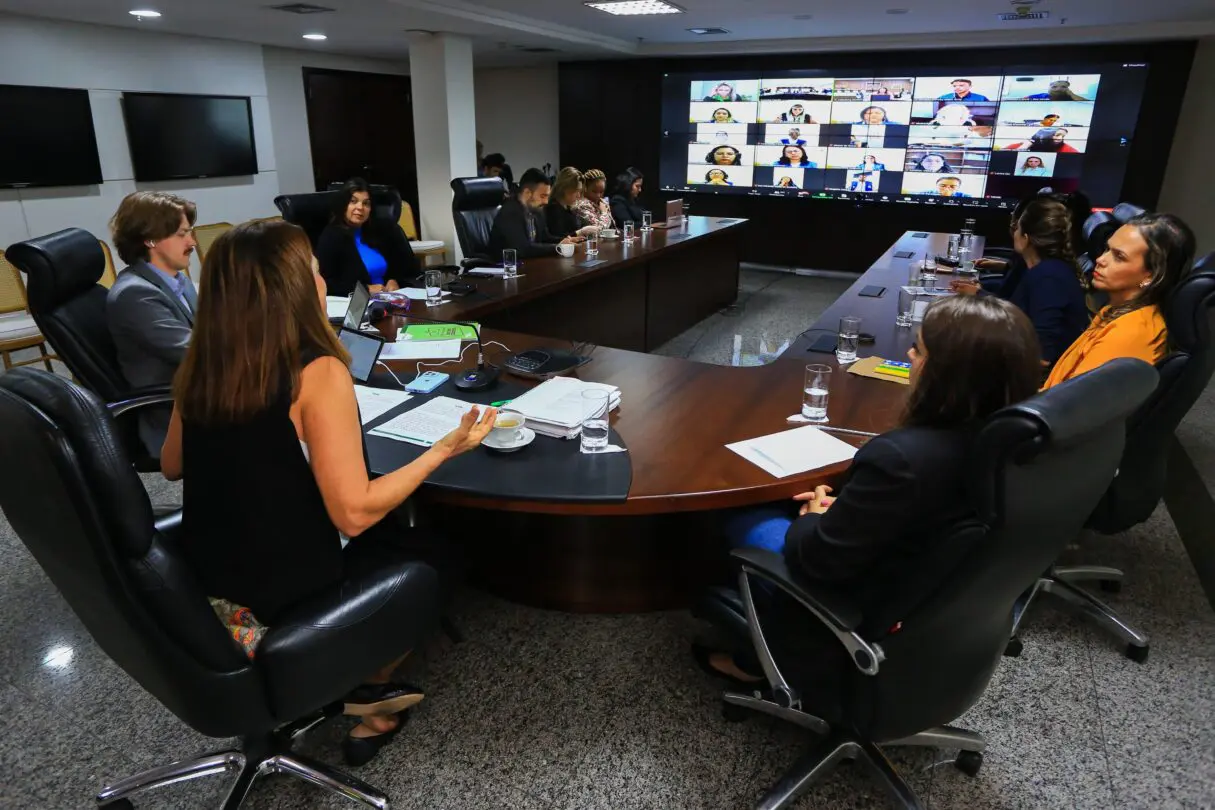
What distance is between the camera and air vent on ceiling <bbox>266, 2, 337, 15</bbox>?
16.0 ft

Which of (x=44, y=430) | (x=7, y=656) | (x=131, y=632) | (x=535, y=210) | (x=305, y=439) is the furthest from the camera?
(x=535, y=210)

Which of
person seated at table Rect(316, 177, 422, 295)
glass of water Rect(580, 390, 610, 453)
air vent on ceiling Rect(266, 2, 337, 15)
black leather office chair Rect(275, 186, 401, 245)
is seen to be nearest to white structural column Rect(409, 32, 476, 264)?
air vent on ceiling Rect(266, 2, 337, 15)

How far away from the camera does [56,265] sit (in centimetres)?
213

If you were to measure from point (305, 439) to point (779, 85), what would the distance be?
24.4 feet

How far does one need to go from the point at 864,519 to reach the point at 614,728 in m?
0.93

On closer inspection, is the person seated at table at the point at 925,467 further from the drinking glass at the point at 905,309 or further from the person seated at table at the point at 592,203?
the person seated at table at the point at 592,203

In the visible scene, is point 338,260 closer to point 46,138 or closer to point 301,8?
point 301,8

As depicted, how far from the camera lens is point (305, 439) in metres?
1.35

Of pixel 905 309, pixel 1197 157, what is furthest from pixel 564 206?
pixel 1197 157

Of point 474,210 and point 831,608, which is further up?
point 474,210

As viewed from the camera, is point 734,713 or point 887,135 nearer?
point 734,713

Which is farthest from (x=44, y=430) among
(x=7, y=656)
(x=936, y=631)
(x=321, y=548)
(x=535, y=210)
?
(x=535, y=210)

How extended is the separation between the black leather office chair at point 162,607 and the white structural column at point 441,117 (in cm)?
558

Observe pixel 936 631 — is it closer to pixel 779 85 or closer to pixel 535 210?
pixel 535 210
